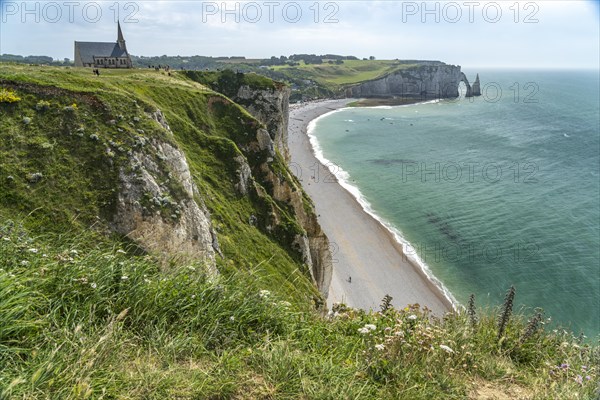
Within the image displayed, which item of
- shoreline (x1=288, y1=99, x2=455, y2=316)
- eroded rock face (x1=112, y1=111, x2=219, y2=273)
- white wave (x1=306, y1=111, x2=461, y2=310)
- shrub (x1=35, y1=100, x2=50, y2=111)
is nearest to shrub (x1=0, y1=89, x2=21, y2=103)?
shrub (x1=35, y1=100, x2=50, y2=111)

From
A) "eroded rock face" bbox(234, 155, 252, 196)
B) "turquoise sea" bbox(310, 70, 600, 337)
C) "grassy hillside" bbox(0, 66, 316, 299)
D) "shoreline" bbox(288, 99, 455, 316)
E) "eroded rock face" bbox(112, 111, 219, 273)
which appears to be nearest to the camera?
"grassy hillside" bbox(0, 66, 316, 299)

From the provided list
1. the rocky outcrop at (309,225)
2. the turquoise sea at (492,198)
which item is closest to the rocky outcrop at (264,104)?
the turquoise sea at (492,198)

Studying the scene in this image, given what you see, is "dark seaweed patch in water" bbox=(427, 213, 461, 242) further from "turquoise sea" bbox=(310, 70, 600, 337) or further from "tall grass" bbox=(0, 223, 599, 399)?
"tall grass" bbox=(0, 223, 599, 399)

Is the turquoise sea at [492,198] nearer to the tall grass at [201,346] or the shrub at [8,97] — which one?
the tall grass at [201,346]

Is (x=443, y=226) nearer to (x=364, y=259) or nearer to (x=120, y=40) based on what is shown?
(x=364, y=259)

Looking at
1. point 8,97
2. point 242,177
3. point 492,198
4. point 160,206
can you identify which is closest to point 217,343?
point 160,206
